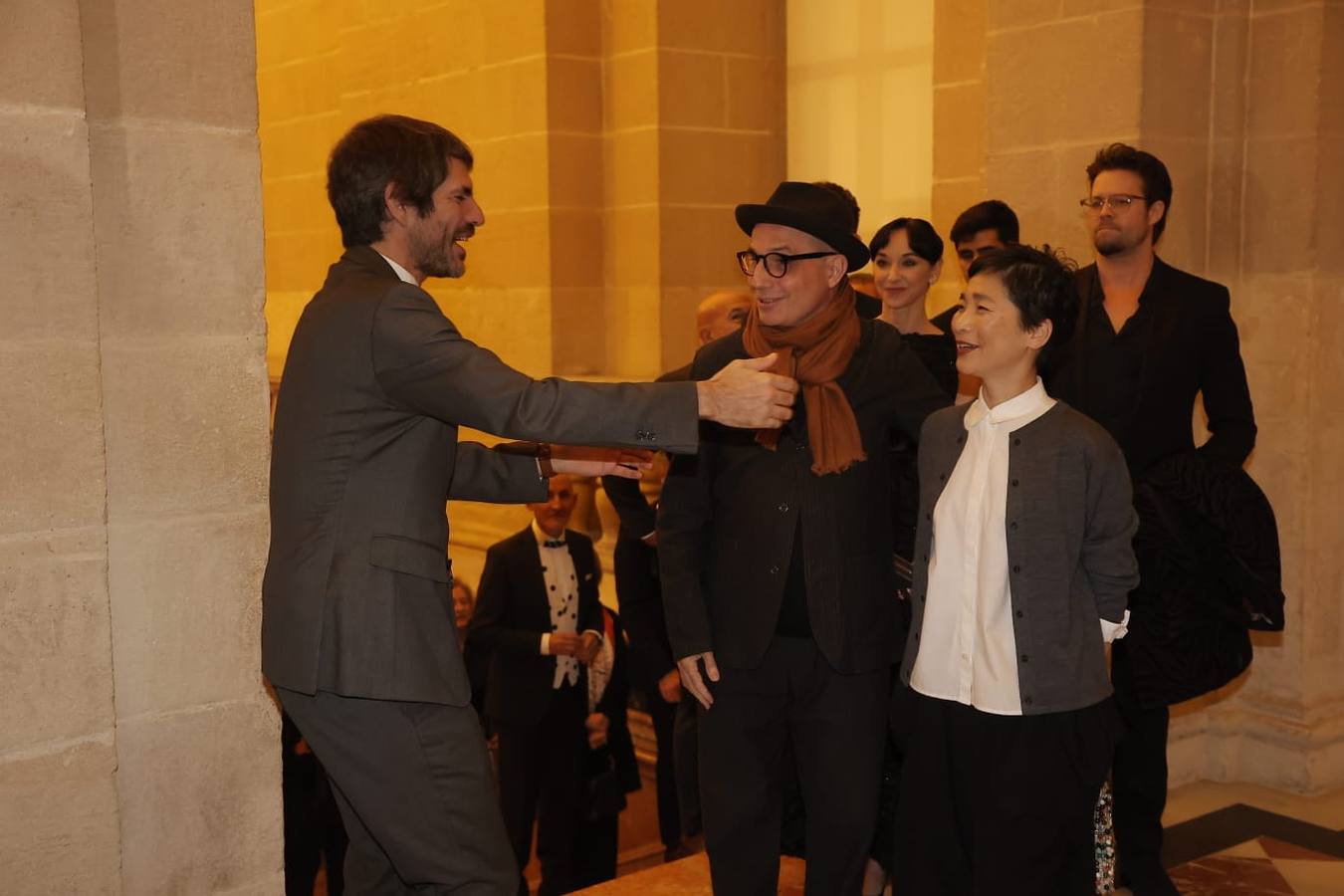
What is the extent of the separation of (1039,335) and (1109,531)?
17.8 inches

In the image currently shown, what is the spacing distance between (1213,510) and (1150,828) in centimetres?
90

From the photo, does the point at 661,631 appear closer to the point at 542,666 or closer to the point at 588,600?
the point at 588,600

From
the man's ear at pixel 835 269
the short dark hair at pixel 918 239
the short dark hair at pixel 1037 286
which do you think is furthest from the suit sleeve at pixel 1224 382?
the man's ear at pixel 835 269

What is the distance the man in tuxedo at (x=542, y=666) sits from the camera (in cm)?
501

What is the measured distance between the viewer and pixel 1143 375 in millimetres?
4156

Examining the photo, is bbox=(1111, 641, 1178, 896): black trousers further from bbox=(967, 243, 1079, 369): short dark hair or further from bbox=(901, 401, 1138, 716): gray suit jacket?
bbox=(967, 243, 1079, 369): short dark hair

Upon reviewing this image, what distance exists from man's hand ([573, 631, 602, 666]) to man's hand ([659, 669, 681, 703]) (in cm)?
25

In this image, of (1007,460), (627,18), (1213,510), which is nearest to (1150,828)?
(1213,510)

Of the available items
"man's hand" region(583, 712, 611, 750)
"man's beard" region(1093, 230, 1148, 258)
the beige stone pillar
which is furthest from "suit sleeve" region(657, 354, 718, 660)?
the beige stone pillar

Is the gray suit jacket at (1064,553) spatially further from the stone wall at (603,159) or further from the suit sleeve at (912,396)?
the stone wall at (603,159)

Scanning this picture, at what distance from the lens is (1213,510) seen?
402 centimetres

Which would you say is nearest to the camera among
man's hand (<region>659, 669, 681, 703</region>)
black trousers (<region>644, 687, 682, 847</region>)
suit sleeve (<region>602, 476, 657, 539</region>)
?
suit sleeve (<region>602, 476, 657, 539</region>)

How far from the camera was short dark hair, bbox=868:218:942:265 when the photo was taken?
4.45m

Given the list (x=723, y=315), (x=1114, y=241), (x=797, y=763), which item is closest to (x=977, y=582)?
(x=797, y=763)
